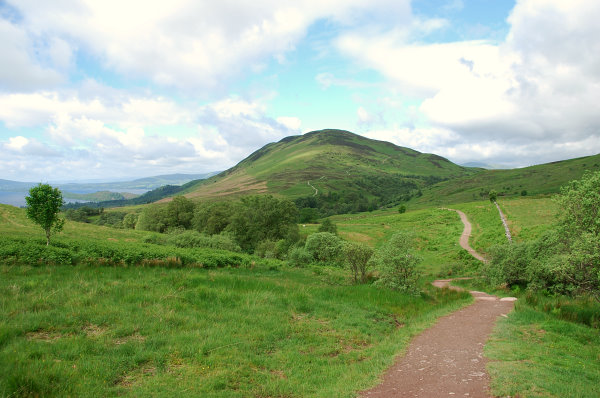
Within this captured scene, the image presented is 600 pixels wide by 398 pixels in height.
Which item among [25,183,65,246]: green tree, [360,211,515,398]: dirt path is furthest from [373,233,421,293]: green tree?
[25,183,65,246]: green tree

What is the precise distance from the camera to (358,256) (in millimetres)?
23438

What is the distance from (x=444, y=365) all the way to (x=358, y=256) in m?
14.4

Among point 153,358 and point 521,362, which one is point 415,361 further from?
point 153,358

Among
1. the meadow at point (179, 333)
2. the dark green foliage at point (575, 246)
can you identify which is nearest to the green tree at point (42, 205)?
the meadow at point (179, 333)

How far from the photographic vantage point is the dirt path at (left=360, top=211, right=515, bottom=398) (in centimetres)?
752

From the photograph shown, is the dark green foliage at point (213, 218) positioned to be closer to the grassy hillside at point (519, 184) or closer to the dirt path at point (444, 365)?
the dirt path at point (444, 365)

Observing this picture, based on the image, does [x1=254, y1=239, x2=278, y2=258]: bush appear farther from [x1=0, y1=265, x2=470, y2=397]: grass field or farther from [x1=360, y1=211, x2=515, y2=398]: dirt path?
[x1=360, y1=211, x2=515, y2=398]: dirt path

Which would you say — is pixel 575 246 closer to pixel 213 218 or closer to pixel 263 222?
pixel 263 222

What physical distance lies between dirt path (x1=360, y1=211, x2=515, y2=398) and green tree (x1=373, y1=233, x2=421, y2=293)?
16.8 feet

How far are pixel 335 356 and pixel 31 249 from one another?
49.7ft

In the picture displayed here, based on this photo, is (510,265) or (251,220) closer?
(510,265)

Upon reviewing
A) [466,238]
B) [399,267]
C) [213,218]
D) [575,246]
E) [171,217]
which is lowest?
[466,238]

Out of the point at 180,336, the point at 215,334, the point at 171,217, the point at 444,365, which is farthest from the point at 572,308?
the point at 171,217

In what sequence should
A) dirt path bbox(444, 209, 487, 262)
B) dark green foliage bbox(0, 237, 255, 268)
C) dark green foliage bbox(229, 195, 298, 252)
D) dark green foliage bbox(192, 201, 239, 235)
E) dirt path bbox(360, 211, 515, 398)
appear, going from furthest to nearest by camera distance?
dark green foliage bbox(192, 201, 239, 235), dark green foliage bbox(229, 195, 298, 252), dirt path bbox(444, 209, 487, 262), dark green foliage bbox(0, 237, 255, 268), dirt path bbox(360, 211, 515, 398)
